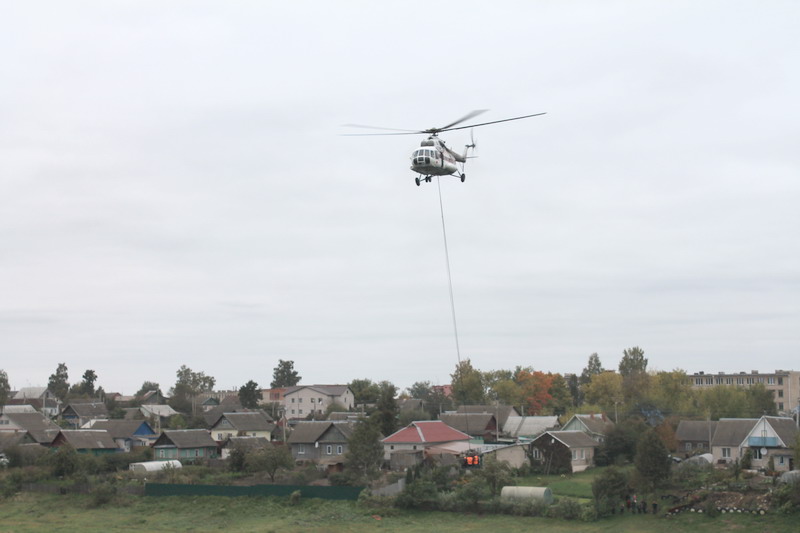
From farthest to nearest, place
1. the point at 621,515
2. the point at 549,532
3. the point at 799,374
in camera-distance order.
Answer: the point at 799,374 → the point at 621,515 → the point at 549,532

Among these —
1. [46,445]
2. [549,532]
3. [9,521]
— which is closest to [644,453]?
[549,532]

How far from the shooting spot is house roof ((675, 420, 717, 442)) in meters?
69.6

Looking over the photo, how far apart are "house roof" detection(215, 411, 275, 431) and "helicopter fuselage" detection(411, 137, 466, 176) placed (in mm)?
49641

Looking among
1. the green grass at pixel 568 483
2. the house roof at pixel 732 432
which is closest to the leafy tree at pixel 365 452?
the green grass at pixel 568 483

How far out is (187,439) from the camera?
240ft

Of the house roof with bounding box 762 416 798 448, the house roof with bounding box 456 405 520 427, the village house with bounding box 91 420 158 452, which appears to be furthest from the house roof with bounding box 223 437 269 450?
the house roof with bounding box 762 416 798 448

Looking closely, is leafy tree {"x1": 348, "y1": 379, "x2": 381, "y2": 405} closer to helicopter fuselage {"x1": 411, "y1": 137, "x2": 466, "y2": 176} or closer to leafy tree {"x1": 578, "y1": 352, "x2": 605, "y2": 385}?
leafy tree {"x1": 578, "y1": 352, "x2": 605, "y2": 385}

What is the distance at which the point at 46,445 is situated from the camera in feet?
242

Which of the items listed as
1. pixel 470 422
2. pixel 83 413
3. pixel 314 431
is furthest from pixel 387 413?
pixel 83 413

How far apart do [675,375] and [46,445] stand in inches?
2838

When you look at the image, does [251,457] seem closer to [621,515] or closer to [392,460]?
[392,460]

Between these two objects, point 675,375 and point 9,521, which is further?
point 675,375

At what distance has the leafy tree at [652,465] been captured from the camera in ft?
150

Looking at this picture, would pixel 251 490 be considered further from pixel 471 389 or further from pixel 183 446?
pixel 471 389
